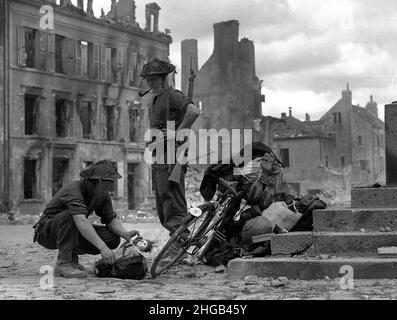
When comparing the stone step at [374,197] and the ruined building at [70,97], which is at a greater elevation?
the ruined building at [70,97]

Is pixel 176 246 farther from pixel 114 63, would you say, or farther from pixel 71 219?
pixel 114 63

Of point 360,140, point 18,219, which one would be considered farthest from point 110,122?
point 360,140

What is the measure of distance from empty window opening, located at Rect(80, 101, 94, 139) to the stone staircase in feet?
90.4

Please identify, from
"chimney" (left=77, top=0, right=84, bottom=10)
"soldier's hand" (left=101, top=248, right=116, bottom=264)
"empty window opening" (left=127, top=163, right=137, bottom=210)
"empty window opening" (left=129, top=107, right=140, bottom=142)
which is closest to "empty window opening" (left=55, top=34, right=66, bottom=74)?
"chimney" (left=77, top=0, right=84, bottom=10)

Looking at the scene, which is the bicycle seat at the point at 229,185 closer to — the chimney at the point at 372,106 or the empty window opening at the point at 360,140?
the empty window opening at the point at 360,140

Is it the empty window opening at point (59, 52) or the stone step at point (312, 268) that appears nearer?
the stone step at point (312, 268)

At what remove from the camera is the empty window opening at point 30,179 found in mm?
30625

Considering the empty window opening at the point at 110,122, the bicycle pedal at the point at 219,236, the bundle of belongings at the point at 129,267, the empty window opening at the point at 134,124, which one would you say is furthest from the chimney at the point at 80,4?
the bundle of belongings at the point at 129,267

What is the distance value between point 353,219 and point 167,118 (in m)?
2.39

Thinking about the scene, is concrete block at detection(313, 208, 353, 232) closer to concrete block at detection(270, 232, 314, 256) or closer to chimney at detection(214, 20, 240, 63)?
concrete block at detection(270, 232, 314, 256)

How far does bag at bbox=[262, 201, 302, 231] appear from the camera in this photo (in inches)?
291

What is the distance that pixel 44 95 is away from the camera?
3150 cm

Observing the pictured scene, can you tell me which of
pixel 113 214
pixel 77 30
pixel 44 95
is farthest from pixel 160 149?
pixel 77 30
